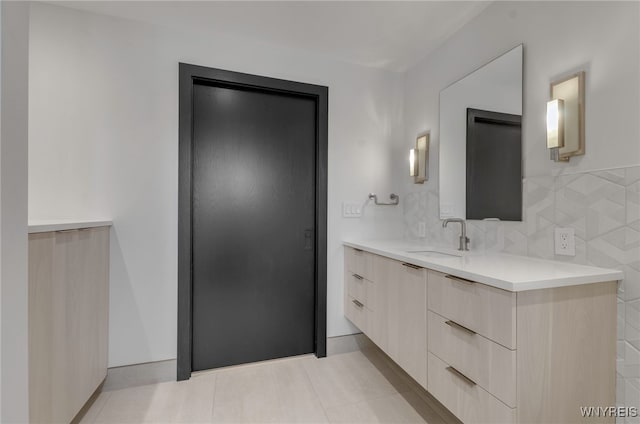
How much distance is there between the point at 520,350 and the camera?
0.96 m

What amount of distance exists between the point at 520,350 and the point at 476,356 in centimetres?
18

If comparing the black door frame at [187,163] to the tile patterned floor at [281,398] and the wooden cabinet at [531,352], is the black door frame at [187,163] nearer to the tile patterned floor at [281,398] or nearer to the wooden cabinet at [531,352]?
the tile patterned floor at [281,398]

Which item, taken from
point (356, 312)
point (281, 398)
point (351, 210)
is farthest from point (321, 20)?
point (281, 398)

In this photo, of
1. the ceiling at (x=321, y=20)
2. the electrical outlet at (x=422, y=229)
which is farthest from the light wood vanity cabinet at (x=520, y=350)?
the ceiling at (x=321, y=20)

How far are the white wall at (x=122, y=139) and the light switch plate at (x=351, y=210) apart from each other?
114 cm

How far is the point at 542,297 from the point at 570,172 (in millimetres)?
674

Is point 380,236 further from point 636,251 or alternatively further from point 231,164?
point 636,251

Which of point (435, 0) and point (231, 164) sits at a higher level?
point (435, 0)

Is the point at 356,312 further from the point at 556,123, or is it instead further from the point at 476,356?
the point at 556,123

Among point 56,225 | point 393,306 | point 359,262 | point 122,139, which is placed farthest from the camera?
point 359,262

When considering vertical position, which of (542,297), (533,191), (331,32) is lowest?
(542,297)

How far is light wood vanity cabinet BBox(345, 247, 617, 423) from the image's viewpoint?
3.19ft

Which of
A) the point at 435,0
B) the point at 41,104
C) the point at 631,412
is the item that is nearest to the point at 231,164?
the point at 41,104

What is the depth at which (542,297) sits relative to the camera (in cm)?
100
